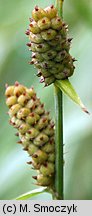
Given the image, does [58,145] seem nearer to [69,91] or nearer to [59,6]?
[69,91]

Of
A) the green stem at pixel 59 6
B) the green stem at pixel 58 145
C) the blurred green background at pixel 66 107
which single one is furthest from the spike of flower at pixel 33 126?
the blurred green background at pixel 66 107

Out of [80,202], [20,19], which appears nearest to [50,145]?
[80,202]

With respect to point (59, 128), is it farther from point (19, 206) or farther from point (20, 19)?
point (20, 19)

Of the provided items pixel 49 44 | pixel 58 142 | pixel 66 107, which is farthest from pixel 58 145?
pixel 66 107

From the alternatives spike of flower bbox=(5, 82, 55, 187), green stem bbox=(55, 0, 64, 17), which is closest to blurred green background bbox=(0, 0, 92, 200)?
spike of flower bbox=(5, 82, 55, 187)

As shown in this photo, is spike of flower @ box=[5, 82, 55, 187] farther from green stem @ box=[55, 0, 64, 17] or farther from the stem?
green stem @ box=[55, 0, 64, 17]

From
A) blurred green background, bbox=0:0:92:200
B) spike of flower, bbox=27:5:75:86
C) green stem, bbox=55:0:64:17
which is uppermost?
blurred green background, bbox=0:0:92:200
